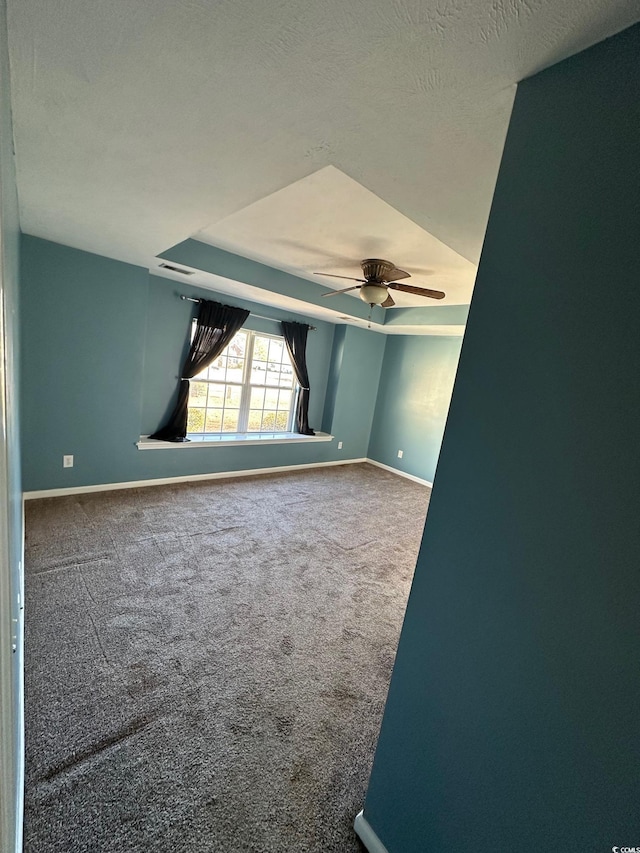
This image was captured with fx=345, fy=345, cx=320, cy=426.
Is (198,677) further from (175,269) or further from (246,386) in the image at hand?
(246,386)

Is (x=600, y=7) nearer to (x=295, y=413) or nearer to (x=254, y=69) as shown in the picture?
(x=254, y=69)

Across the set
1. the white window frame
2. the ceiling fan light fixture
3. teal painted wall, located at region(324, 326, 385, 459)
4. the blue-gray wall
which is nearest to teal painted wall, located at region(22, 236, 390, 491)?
the white window frame

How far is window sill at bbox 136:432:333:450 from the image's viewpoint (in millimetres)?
3828

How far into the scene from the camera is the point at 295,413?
5.36 m

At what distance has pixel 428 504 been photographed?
1.57 m

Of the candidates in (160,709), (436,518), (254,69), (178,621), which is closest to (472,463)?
(436,518)

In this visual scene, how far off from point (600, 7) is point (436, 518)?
112 cm

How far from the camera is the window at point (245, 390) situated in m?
4.38

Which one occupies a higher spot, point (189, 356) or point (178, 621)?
point (189, 356)

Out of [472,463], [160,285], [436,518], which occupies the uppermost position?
[160,285]

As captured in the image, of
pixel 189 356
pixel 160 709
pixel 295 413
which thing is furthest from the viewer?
pixel 295 413

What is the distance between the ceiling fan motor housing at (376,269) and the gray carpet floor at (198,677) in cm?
239

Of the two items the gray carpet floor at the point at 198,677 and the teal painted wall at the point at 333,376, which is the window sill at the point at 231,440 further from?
the gray carpet floor at the point at 198,677

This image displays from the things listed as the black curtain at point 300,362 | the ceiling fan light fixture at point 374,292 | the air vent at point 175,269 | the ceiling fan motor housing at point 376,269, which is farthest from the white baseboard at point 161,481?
the ceiling fan motor housing at point 376,269
